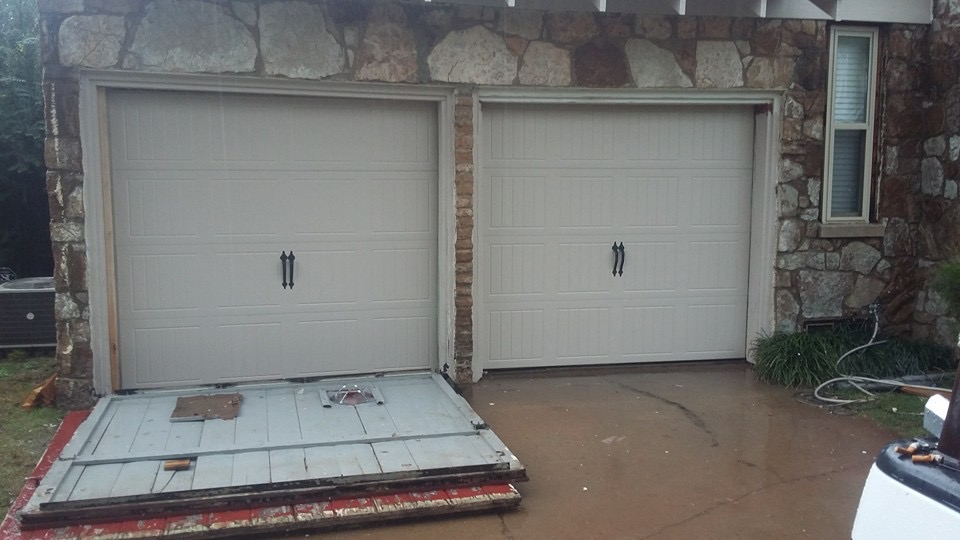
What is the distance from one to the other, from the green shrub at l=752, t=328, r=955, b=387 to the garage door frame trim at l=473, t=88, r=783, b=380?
319 mm

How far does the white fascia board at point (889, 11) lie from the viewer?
6.81 m

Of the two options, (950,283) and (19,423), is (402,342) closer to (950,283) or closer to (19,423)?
(19,423)

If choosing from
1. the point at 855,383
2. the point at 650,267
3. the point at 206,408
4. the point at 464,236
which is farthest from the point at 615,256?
the point at 206,408

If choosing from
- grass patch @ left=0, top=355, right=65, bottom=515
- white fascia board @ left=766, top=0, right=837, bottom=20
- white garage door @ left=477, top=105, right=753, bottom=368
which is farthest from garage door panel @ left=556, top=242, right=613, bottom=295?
grass patch @ left=0, top=355, right=65, bottom=515

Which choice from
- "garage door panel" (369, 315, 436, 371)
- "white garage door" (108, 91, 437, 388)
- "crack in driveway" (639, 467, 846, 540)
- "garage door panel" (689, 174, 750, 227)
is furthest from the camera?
"garage door panel" (689, 174, 750, 227)

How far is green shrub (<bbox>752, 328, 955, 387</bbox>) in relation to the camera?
6.62m

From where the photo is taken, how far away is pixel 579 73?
6430 mm

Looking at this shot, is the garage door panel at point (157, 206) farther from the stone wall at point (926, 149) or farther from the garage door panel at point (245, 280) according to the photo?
the stone wall at point (926, 149)

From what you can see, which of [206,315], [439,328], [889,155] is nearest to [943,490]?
[439,328]

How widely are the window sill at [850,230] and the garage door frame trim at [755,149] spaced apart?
45cm

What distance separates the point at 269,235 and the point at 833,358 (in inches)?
179

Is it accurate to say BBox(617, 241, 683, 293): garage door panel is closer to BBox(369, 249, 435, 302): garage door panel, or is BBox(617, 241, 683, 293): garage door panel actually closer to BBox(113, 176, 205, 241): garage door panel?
BBox(369, 249, 435, 302): garage door panel

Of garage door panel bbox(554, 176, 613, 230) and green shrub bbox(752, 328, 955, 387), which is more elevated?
garage door panel bbox(554, 176, 613, 230)

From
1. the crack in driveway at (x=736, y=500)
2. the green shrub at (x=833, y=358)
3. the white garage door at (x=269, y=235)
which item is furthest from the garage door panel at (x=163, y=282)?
the green shrub at (x=833, y=358)
